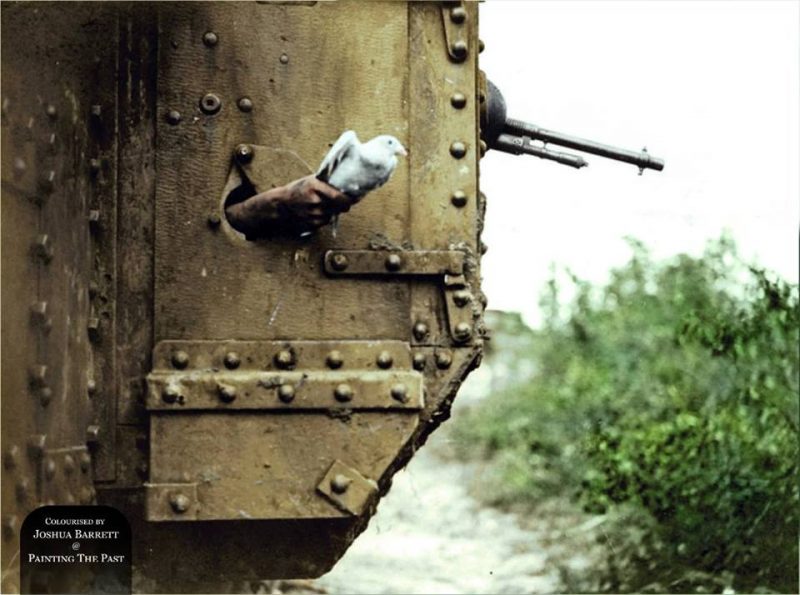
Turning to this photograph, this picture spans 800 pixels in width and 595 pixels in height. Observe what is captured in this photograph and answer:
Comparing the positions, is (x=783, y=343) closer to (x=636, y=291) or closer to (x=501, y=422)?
A: (x=636, y=291)

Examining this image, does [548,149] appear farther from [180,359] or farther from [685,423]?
[685,423]

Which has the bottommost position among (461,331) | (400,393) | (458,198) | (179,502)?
(179,502)

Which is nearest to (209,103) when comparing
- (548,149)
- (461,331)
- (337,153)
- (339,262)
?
(337,153)

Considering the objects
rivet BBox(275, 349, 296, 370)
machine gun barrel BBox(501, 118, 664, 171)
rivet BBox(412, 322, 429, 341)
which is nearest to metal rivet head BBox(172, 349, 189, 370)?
rivet BBox(275, 349, 296, 370)

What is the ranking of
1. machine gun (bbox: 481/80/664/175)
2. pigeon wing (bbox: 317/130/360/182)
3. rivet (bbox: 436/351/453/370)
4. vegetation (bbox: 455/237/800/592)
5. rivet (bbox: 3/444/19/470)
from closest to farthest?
rivet (bbox: 3/444/19/470) → pigeon wing (bbox: 317/130/360/182) → rivet (bbox: 436/351/453/370) → machine gun (bbox: 481/80/664/175) → vegetation (bbox: 455/237/800/592)

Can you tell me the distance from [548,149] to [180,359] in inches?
65.4

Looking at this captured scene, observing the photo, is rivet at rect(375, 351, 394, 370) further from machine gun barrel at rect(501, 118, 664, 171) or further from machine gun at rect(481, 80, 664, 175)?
machine gun barrel at rect(501, 118, 664, 171)

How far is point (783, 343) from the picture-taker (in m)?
6.98

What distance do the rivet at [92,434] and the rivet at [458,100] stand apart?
1.24m

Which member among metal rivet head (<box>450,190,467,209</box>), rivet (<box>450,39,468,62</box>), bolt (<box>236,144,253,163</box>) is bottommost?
metal rivet head (<box>450,190,467,209</box>)

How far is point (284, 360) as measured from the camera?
288 cm

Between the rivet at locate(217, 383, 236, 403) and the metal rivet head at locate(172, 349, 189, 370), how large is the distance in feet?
0.36

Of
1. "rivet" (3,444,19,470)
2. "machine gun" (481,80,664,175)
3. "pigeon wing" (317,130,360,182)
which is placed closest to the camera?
"rivet" (3,444,19,470)

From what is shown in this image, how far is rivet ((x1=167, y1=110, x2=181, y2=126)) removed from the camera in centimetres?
293
